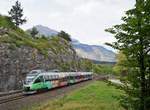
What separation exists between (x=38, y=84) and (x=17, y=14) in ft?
156

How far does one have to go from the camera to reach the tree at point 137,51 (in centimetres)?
1552

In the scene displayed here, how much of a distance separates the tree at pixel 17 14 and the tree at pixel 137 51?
83.7 metres

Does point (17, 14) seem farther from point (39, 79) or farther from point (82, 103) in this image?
point (82, 103)

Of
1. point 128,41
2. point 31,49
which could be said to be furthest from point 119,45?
point 31,49

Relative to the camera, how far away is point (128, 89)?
53.3ft

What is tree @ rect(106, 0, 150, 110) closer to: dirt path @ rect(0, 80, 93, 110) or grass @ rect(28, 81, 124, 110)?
grass @ rect(28, 81, 124, 110)

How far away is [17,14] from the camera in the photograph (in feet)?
322

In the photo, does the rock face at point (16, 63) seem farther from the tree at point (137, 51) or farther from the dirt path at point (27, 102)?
the tree at point (137, 51)

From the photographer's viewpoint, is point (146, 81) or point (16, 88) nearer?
point (146, 81)

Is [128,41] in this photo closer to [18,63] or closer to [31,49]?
[18,63]

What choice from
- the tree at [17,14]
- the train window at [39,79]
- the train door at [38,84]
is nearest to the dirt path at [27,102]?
the train door at [38,84]

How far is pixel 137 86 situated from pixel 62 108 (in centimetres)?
1557

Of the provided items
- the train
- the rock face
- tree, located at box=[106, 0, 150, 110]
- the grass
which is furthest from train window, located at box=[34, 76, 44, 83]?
tree, located at box=[106, 0, 150, 110]

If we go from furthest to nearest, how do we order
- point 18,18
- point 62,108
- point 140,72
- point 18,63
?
1. point 18,18
2. point 18,63
3. point 62,108
4. point 140,72
